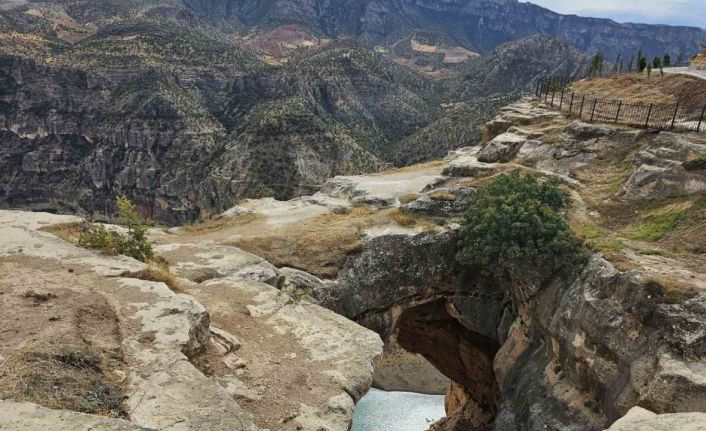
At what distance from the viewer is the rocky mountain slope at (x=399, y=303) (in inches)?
436

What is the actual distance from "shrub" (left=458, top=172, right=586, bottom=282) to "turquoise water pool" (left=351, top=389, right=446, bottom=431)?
28.8 m

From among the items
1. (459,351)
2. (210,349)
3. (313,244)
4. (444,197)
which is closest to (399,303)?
(313,244)

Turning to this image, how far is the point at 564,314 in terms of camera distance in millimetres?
18125

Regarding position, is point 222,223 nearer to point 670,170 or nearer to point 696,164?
point 670,170

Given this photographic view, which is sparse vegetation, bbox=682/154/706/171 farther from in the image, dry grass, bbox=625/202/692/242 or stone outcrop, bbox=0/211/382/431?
stone outcrop, bbox=0/211/382/431

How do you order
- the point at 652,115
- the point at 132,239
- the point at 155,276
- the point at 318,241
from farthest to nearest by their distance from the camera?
the point at 652,115, the point at 318,241, the point at 132,239, the point at 155,276

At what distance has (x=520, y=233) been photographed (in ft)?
68.9

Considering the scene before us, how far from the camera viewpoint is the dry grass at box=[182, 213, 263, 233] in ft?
86.2

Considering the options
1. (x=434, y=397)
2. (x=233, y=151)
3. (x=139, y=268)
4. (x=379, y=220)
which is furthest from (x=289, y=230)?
(x=233, y=151)

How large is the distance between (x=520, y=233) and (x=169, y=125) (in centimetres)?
11226

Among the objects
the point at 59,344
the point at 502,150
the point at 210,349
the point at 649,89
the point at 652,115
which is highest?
the point at 649,89

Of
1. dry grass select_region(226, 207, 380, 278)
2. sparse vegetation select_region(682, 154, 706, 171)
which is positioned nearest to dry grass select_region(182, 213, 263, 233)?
dry grass select_region(226, 207, 380, 278)

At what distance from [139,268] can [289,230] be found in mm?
10067

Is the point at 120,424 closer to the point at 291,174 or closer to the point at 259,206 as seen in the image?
the point at 259,206
